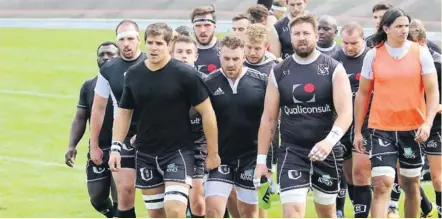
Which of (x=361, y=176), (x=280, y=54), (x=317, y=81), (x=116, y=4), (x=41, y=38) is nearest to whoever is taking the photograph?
(x=317, y=81)

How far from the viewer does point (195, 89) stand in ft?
34.5

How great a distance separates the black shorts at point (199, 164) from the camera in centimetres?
1136

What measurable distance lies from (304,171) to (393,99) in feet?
4.85

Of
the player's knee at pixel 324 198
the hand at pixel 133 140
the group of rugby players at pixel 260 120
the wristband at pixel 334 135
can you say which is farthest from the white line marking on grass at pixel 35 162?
the wristband at pixel 334 135

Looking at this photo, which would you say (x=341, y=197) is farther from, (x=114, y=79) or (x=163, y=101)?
(x=163, y=101)

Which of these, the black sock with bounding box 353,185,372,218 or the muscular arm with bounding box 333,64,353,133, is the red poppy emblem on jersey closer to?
the black sock with bounding box 353,185,372,218

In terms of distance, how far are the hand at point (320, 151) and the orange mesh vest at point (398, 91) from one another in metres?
1.47

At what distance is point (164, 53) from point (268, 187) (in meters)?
2.07

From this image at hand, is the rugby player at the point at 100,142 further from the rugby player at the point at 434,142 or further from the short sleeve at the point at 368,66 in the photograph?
the rugby player at the point at 434,142

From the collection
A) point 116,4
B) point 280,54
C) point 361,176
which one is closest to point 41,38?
point 116,4

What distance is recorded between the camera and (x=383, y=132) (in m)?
11.3

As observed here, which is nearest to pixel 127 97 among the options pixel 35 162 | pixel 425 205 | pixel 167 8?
pixel 425 205

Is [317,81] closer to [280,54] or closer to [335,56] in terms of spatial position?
[335,56]

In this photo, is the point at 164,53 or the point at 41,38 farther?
the point at 41,38
